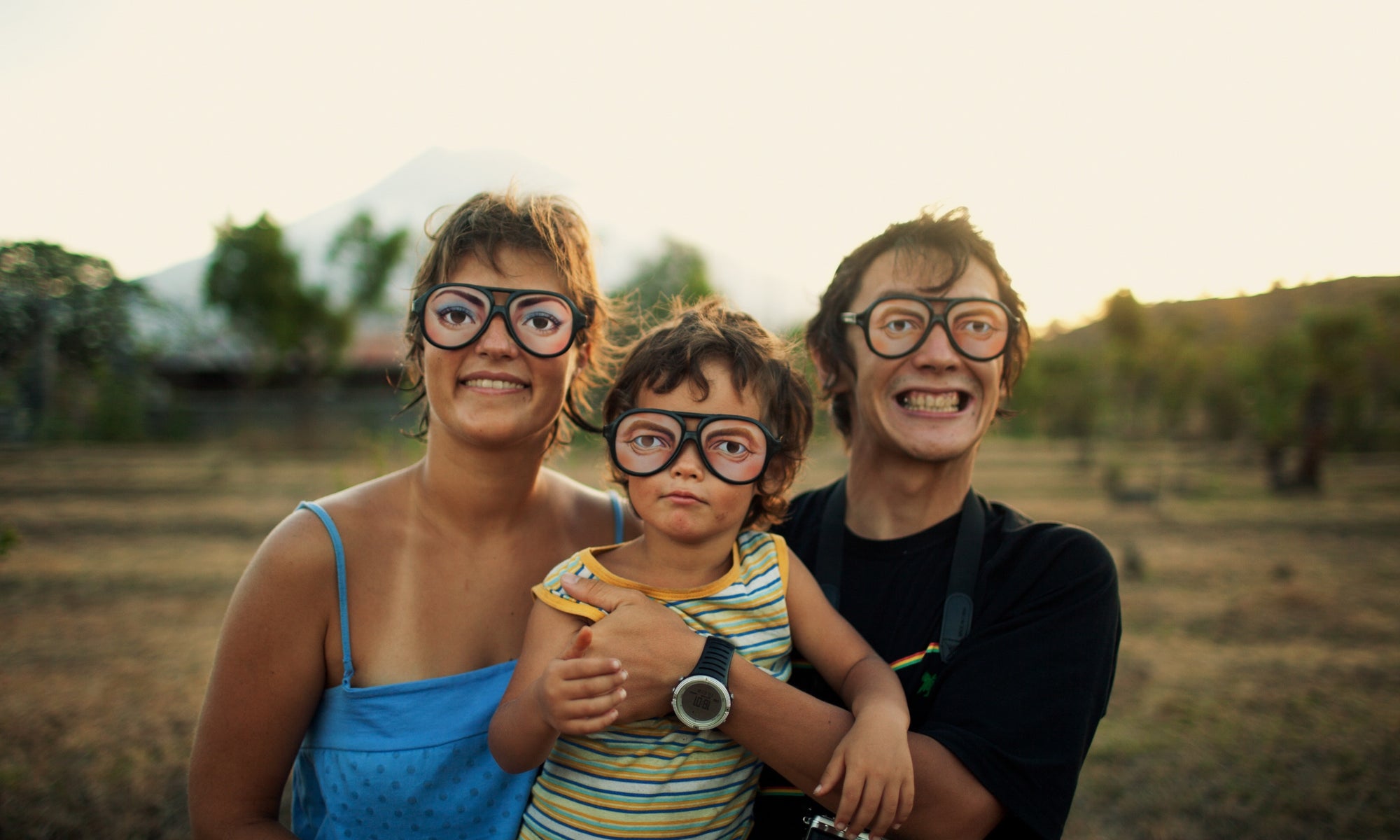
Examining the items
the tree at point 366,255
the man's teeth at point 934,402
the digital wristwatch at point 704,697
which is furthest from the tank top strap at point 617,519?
the tree at point 366,255

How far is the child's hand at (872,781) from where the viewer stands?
160 cm

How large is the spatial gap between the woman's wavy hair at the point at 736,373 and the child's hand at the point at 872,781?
741 millimetres

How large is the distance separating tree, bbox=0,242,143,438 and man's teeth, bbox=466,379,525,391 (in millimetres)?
2650

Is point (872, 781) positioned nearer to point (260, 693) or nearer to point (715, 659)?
point (715, 659)

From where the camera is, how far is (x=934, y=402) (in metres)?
2.31

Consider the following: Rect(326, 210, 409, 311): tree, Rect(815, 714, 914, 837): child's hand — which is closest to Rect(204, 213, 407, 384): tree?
Rect(326, 210, 409, 311): tree

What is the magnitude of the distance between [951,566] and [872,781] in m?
0.67

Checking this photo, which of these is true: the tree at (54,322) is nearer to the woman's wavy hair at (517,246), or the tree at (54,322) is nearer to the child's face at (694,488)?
the woman's wavy hair at (517,246)

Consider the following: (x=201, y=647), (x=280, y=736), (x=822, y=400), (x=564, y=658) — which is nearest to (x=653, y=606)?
(x=564, y=658)

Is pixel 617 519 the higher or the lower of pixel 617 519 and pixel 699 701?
the higher

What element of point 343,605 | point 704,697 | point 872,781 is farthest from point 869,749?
point 343,605

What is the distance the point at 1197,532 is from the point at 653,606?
1077 cm

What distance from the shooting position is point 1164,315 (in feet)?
50.0

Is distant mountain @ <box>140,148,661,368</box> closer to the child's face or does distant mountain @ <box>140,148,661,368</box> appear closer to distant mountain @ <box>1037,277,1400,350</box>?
the child's face
